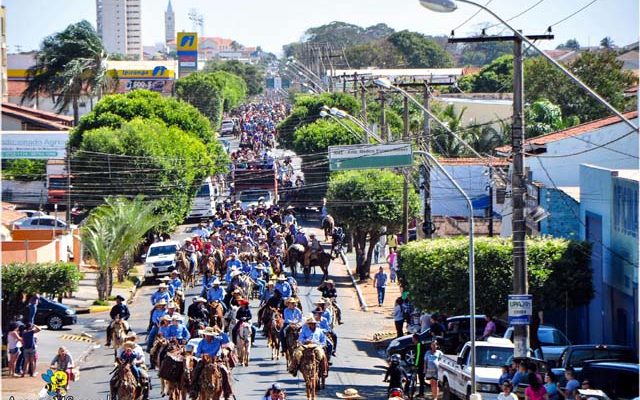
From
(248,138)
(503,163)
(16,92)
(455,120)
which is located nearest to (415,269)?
(503,163)

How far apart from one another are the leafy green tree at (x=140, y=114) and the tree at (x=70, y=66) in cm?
1968

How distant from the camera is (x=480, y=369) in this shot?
90.1ft

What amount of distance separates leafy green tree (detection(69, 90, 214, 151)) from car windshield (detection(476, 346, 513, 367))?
39.7 m

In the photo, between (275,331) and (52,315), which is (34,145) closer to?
(52,315)

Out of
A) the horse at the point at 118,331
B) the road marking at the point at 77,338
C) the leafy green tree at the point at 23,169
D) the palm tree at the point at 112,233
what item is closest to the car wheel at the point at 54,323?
the road marking at the point at 77,338

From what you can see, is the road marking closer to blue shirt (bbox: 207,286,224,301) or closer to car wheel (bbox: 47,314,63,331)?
car wheel (bbox: 47,314,63,331)

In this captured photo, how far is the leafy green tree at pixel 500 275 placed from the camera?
3325 cm

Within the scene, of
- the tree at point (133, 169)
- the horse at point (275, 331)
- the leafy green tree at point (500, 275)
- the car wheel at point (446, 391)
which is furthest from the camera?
the tree at point (133, 169)

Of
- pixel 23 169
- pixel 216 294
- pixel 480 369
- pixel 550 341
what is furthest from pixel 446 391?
pixel 23 169

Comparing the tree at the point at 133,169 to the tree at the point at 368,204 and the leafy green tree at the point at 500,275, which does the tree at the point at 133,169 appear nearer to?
the tree at the point at 368,204

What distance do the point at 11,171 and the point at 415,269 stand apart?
2007 inches

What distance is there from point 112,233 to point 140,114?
82.2 ft

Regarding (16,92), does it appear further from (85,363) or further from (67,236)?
(85,363)

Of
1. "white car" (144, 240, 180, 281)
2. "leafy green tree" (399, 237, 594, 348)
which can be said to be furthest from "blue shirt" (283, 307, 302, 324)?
"white car" (144, 240, 180, 281)
